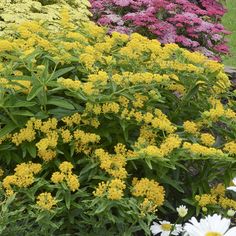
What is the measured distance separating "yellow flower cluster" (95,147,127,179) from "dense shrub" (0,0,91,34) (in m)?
2.70

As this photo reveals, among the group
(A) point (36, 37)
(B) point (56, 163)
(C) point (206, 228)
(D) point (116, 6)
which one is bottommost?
(D) point (116, 6)

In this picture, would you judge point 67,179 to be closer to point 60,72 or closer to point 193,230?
point 60,72

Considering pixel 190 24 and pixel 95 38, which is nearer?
pixel 95 38

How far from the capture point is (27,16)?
18.8ft

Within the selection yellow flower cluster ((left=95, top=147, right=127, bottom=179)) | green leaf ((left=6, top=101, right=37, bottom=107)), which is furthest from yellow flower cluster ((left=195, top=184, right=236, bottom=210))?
green leaf ((left=6, top=101, right=37, bottom=107))

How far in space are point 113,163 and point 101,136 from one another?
271mm

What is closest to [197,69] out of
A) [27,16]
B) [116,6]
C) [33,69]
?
[33,69]

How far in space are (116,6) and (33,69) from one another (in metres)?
3.83

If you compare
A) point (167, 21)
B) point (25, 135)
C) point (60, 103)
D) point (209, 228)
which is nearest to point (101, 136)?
point (60, 103)

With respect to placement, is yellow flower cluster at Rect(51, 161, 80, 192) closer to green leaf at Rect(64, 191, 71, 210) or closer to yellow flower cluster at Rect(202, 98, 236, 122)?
green leaf at Rect(64, 191, 71, 210)

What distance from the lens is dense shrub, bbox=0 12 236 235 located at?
276cm

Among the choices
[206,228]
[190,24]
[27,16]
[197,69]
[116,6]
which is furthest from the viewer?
[116,6]

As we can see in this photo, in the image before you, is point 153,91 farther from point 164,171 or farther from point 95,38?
point 95,38

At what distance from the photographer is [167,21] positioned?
648 centimetres
